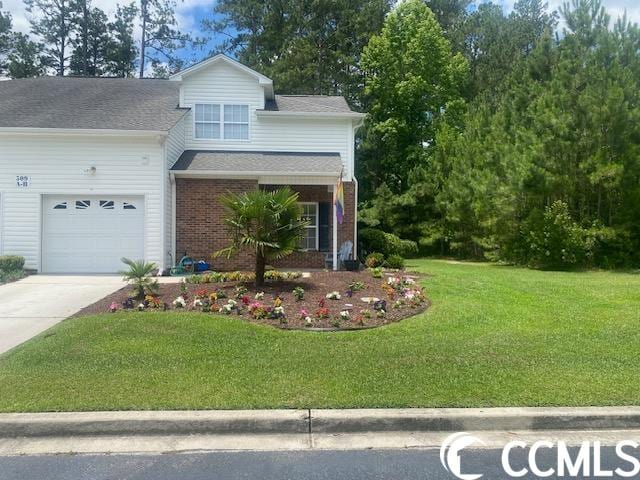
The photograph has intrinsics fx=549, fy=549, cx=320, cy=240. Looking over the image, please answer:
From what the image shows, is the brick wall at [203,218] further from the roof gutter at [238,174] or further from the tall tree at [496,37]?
the tall tree at [496,37]

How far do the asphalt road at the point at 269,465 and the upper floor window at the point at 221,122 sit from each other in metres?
15.6

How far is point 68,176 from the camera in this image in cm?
1562

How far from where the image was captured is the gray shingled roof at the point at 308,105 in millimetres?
19484

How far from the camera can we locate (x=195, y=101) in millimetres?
18938

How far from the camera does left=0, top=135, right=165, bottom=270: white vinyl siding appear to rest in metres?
15.6

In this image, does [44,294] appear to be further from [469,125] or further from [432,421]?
[469,125]

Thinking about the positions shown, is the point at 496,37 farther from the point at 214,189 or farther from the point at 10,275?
the point at 10,275

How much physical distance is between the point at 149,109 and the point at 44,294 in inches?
317

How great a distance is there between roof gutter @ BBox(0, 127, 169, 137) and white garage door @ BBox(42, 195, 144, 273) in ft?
5.84

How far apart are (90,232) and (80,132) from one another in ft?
9.29

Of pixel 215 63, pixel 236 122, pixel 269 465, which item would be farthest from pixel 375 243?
pixel 269 465

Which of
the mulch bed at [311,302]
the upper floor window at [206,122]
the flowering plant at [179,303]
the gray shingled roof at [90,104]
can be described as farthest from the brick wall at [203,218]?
the flowering plant at [179,303]

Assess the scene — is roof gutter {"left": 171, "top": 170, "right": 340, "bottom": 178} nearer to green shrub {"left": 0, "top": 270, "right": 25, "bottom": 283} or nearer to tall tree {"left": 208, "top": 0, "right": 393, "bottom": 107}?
green shrub {"left": 0, "top": 270, "right": 25, "bottom": 283}

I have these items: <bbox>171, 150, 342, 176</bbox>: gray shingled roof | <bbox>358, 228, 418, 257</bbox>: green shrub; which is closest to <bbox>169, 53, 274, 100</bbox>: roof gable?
<bbox>171, 150, 342, 176</bbox>: gray shingled roof
